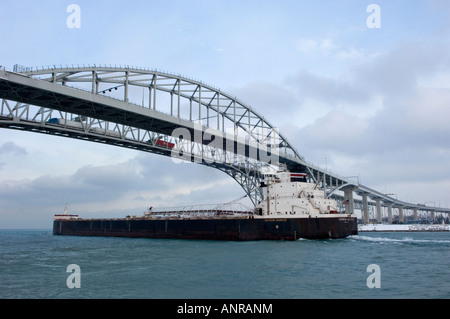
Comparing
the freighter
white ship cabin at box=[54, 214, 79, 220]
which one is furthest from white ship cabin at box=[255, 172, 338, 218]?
white ship cabin at box=[54, 214, 79, 220]

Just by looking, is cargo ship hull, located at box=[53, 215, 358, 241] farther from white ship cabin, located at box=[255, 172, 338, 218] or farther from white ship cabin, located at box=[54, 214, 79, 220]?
white ship cabin, located at box=[54, 214, 79, 220]

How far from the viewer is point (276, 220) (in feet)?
105

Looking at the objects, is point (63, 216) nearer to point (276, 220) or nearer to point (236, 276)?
point (276, 220)

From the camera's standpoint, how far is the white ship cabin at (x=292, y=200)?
3281cm

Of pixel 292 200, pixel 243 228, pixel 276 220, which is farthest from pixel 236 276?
pixel 292 200

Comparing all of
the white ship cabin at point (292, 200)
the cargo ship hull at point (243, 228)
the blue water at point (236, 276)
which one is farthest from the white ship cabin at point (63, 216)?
the blue water at point (236, 276)

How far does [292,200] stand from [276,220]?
2.81m

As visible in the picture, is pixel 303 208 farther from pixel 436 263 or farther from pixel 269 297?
pixel 269 297

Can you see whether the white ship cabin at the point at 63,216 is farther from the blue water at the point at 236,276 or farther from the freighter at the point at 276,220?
the blue water at the point at 236,276

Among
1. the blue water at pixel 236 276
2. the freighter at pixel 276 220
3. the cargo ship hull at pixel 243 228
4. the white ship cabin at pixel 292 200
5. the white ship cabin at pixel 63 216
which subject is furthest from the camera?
the white ship cabin at pixel 63 216

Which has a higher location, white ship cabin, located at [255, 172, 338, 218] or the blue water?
white ship cabin, located at [255, 172, 338, 218]

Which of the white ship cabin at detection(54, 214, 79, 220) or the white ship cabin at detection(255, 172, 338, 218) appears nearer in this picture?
the white ship cabin at detection(255, 172, 338, 218)

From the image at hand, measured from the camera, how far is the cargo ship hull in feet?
102

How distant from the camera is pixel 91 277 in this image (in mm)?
14758
